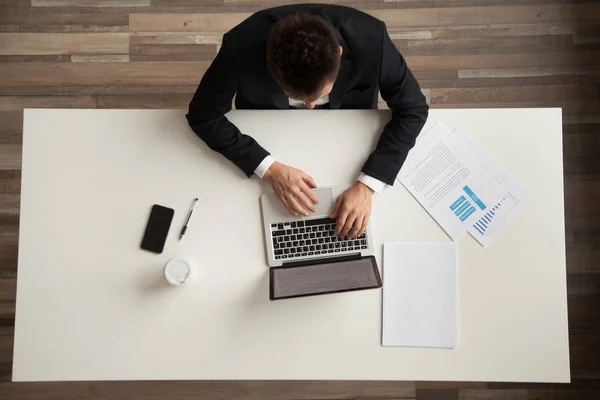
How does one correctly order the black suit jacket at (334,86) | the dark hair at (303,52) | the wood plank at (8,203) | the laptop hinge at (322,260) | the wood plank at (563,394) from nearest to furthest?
the dark hair at (303,52)
the black suit jacket at (334,86)
the laptop hinge at (322,260)
the wood plank at (563,394)
the wood plank at (8,203)

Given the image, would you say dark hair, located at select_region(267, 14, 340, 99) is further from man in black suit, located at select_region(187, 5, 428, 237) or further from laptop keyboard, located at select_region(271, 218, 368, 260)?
laptop keyboard, located at select_region(271, 218, 368, 260)

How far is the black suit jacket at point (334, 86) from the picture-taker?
3.92ft

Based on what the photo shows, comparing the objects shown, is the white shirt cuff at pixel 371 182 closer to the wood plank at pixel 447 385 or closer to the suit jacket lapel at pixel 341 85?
the suit jacket lapel at pixel 341 85

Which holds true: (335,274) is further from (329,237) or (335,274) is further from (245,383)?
(245,383)

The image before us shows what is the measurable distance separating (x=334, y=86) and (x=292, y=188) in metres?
0.28

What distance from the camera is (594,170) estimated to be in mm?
2096

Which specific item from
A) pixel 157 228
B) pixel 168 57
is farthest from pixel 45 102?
pixel 157 228

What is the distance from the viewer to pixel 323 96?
122cm

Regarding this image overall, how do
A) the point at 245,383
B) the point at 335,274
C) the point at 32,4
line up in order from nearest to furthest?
the point at 335,274 → the point at 245,383 → the point at 32,4

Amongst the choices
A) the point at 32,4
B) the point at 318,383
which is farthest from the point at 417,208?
the point at 32,4

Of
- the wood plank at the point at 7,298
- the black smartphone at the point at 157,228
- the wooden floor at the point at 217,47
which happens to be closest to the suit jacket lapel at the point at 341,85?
the black smartphone at the point at 157,228

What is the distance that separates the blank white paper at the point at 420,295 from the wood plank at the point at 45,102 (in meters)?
1.49

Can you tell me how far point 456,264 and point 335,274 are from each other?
0.32m

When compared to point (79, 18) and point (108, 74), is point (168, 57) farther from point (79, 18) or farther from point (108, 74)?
point (79, 18)
